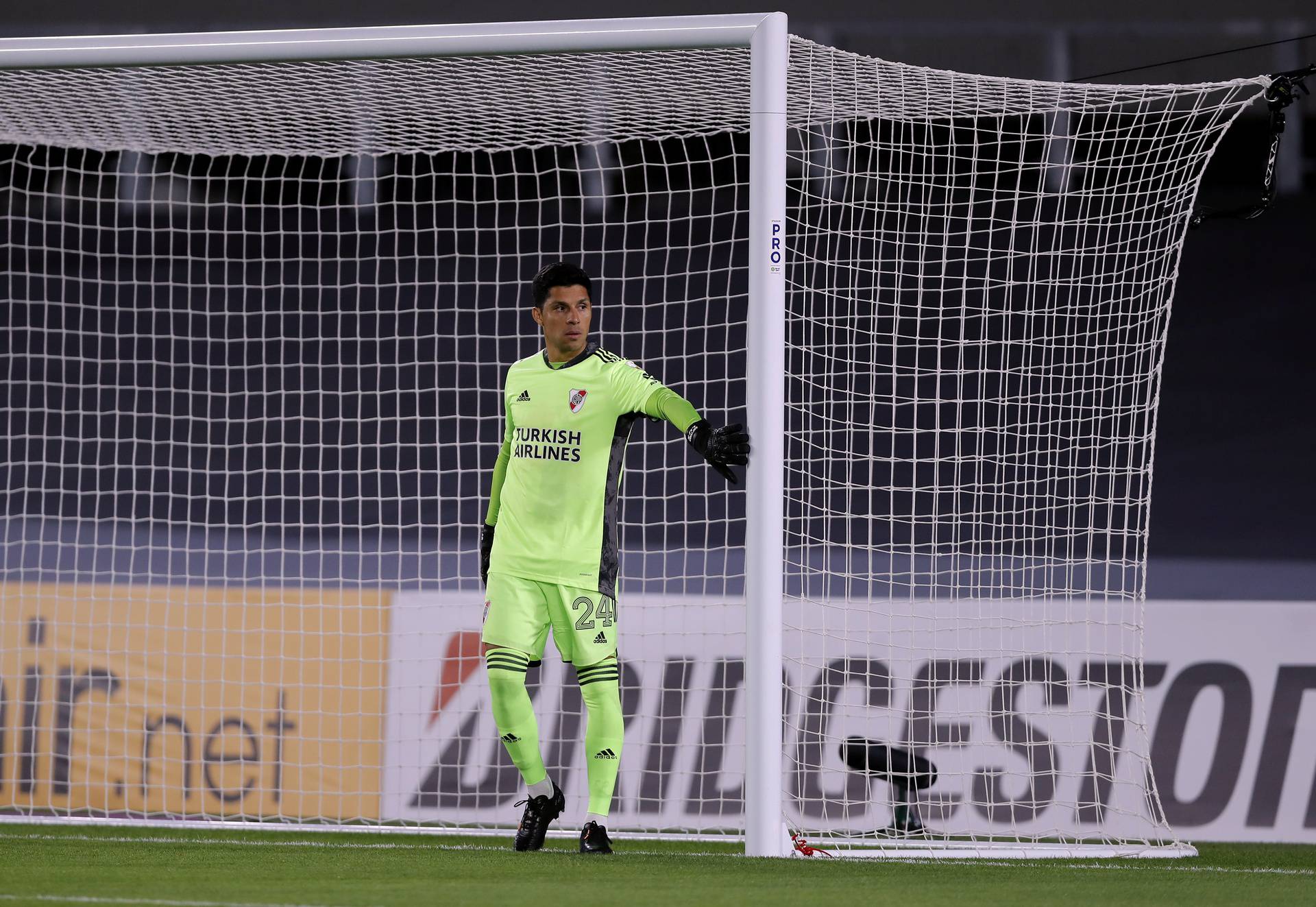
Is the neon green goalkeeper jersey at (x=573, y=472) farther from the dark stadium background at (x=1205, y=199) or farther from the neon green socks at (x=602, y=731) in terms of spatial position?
the dark stadium background at (x=1205, y=199)

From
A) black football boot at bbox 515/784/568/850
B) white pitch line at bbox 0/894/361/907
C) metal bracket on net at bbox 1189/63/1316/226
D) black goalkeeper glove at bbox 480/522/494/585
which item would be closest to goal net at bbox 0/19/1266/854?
metal bracket on net at bbox 1189/63/1316/226

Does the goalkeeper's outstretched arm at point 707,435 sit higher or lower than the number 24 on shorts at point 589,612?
higher

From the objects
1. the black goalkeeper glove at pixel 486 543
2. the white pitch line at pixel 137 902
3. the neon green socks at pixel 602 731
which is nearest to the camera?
the white pitch line at pixel 137 902

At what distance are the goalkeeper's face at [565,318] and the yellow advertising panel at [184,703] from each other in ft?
8.57

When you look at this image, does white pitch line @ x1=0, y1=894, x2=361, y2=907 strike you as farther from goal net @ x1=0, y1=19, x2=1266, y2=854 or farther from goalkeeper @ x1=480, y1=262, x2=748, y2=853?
goal net @ x1=0, y1=19, x2=1266, y2=854

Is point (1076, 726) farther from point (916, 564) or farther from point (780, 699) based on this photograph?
point (780, 699)

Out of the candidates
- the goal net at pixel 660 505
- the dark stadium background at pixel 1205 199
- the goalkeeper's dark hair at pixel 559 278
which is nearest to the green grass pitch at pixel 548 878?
the goal net at pixel 660 505

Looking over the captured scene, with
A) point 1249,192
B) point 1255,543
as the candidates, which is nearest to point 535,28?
point 1255,543

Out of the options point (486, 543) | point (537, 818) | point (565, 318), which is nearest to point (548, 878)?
point (537, 818)

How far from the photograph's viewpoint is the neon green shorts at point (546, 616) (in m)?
4.30

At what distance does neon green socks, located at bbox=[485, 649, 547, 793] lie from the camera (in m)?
4.29

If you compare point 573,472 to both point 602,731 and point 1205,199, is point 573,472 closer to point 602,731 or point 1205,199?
point 602,731

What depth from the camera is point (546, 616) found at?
4371 millimetres

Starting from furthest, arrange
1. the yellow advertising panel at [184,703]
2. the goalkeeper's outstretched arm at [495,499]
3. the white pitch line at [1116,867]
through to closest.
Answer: the yellow advertising panel at [184,703], the goalkeeper's outstretched arm at [495,499], the white pitch line at [1116,867]
